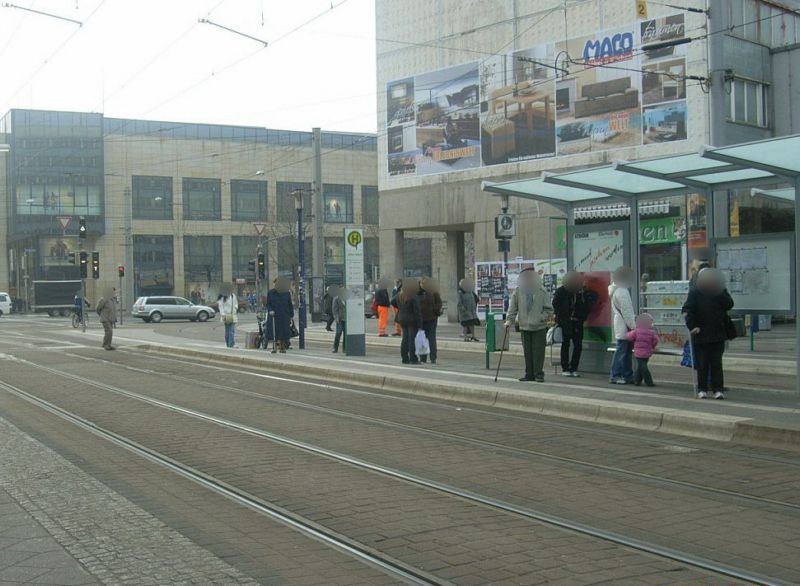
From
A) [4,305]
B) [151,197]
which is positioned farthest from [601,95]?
[4,305]

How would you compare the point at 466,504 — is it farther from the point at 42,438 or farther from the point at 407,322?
the point at 407,322

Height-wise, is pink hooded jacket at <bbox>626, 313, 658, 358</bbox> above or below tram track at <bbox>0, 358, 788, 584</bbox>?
above

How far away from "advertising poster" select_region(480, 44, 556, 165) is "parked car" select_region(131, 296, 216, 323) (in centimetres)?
2502

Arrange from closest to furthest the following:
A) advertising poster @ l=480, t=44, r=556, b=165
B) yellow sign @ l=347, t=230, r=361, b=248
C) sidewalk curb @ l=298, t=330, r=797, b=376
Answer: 1. sidewalk curb @ l=298, t=330, r=797, b=376
2. yellow sign @ l=347, t=230, r=361, b=248
3. advertising poster @ l=480, t=44, r=556, b=165

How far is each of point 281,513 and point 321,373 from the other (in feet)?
37.0

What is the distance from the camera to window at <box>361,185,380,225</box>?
78062 mm

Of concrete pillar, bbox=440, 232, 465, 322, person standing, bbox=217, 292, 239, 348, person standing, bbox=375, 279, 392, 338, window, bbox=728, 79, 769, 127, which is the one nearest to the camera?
person standing, bbox=217, 292, 239, 348

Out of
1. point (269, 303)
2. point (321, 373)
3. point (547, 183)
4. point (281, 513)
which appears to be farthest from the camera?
point (269, 303)

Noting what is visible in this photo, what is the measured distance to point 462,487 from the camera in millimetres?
7793

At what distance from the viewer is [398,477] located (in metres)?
8.23

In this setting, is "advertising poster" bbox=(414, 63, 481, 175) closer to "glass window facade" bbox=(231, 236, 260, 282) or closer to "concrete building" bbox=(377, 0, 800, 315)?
"concrete building" bbox=(377, 0, 800, 315)

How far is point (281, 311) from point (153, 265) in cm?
5343

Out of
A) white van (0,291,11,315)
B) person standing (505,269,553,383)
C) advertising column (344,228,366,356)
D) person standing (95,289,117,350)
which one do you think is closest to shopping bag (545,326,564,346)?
person standing (505,269,553,383)

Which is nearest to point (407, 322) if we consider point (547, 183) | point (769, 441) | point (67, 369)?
point (547, 183)
